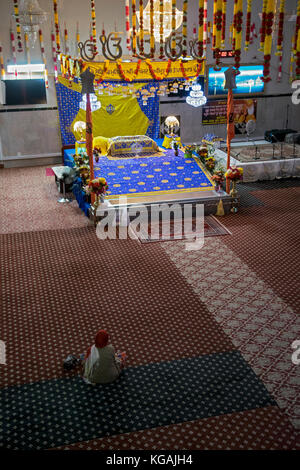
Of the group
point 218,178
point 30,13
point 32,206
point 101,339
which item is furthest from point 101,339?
point 30,13

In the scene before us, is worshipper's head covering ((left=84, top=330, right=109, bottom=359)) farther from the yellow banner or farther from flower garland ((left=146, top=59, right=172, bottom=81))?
flower garland ((left=146, top=59, right=172, bottom=81))

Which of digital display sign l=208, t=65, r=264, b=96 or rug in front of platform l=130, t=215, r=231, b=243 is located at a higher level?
digital display sign l=208, t=65, r=264, b=96

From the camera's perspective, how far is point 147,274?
26.2 ft

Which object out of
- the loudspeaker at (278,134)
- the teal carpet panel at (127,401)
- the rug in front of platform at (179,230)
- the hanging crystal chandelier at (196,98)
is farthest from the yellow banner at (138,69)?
the teal carpet panel at (127,401)

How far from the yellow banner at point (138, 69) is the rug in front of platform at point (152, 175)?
2.13 meters

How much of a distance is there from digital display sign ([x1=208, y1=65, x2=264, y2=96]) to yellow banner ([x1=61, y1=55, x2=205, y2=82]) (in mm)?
4606

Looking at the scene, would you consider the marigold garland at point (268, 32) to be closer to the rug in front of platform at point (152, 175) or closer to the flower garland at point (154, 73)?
the flower garland at point (154, 73)

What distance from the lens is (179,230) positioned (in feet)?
31.9

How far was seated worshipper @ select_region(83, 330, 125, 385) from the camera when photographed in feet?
17.4

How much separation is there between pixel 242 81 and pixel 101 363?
12.8 metres

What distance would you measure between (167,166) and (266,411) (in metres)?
7.77

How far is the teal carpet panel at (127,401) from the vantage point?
4.80 metres

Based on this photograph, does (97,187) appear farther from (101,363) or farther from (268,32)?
(101,363)

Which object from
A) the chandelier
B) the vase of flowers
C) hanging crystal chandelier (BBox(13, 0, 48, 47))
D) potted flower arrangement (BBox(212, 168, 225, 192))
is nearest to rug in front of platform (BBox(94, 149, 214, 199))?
potted flower arrangement (BBox(212, 168, 225, 192))
